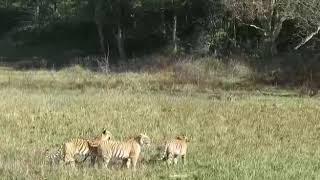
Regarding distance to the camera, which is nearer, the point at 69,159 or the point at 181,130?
the point at 69,159

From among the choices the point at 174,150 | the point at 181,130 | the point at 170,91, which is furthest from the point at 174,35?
the point at 174,150

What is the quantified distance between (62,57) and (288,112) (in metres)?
45.0

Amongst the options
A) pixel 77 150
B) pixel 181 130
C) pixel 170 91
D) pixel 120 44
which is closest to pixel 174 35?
pixel 120 44

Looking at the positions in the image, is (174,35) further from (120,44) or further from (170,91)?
(170,91)

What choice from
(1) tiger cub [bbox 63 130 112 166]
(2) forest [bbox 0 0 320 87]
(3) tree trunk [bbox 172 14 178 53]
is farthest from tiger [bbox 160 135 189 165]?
(3) tree trunk [bbox 172 14 178 53]

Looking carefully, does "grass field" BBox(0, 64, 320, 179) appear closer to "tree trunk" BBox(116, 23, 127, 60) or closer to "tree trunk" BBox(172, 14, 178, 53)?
"tree trunk" BBox(172, 14, 178, 53)

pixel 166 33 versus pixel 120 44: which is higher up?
pixel 166 33

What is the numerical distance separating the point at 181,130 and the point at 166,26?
42783 millimetres


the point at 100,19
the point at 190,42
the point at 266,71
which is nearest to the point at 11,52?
the point at 100,19

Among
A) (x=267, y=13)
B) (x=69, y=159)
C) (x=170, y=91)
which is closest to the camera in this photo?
(x=69, y=159)

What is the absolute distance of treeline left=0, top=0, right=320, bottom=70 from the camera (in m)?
41.9

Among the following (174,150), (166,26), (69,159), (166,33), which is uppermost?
(166,26)

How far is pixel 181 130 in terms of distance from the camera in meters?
16.7

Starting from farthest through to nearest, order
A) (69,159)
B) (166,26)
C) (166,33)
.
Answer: (166,26) < (166,33) < (69,159)
